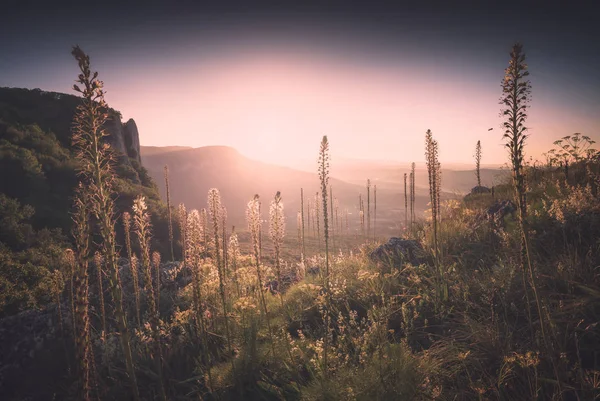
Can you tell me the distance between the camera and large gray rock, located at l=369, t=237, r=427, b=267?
27.1 ft

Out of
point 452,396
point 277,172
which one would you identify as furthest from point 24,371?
point 277,172

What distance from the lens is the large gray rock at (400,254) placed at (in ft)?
27.1

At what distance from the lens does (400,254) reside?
8383 mm

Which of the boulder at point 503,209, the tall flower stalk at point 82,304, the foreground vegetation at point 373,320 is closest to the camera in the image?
the tall flower stalk at point 82,304

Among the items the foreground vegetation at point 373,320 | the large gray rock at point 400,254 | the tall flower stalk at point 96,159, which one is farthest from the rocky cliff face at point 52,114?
the tall flower stalk at point 96,159

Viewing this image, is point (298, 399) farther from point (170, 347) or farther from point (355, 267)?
point (355, 267)

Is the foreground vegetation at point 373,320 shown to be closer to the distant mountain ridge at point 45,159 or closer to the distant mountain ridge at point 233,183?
the distant mountain ridge at point 45,159

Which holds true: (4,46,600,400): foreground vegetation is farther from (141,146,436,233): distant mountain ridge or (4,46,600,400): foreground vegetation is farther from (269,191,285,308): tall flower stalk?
(141,146,436,233): distant mountain ridge

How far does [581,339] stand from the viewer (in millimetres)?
3834

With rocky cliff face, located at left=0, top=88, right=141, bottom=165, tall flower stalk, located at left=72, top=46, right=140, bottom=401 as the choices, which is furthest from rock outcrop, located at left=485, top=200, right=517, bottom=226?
rocky cliff face, located at left=0, top=88, right=141, bottom=165

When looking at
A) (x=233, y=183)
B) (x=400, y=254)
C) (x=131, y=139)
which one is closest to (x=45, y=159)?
(x=131, y=139)

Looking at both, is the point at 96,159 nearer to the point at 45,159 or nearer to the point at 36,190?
the point at 36,190

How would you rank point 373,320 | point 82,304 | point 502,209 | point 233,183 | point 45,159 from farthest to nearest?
point 233,183 → point 45,159 → point 502,209 → point 373,320 → point 82,304

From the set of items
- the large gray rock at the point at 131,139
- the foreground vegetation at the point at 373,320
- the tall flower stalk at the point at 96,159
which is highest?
the large gray rock at the point at 131,139
